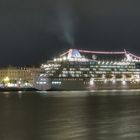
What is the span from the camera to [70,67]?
273 ft

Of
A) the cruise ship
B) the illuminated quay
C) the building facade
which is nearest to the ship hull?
the cruise ship

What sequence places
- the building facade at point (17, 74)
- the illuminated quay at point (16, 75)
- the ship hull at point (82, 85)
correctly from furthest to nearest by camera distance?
the building facade at point (17, 74), the illuminated quay at point (16, 75), the ship hull at point (82, 85)

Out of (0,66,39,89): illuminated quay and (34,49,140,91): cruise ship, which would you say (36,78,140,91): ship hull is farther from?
(0,66,39,89): illuminated quay

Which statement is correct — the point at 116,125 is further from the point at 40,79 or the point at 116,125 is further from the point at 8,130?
the point at 40,79

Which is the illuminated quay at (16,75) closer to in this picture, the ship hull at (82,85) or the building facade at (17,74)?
the building facade at (17,74)

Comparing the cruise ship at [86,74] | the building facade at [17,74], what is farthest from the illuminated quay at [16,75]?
the cruise ship at [86,74]

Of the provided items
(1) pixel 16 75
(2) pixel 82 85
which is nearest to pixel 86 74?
(2) pixel 82 85

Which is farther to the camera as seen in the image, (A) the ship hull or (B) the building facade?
(B) the building facade

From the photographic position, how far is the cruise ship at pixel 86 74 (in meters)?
82.0

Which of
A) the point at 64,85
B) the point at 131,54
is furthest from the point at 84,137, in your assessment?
the point at 131,54

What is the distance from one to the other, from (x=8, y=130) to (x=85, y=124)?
12.2 ft

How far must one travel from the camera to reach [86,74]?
82.4 metres

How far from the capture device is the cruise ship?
8200 centimetres

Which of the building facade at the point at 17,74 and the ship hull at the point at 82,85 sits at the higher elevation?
the building facade at the point at 17,74
